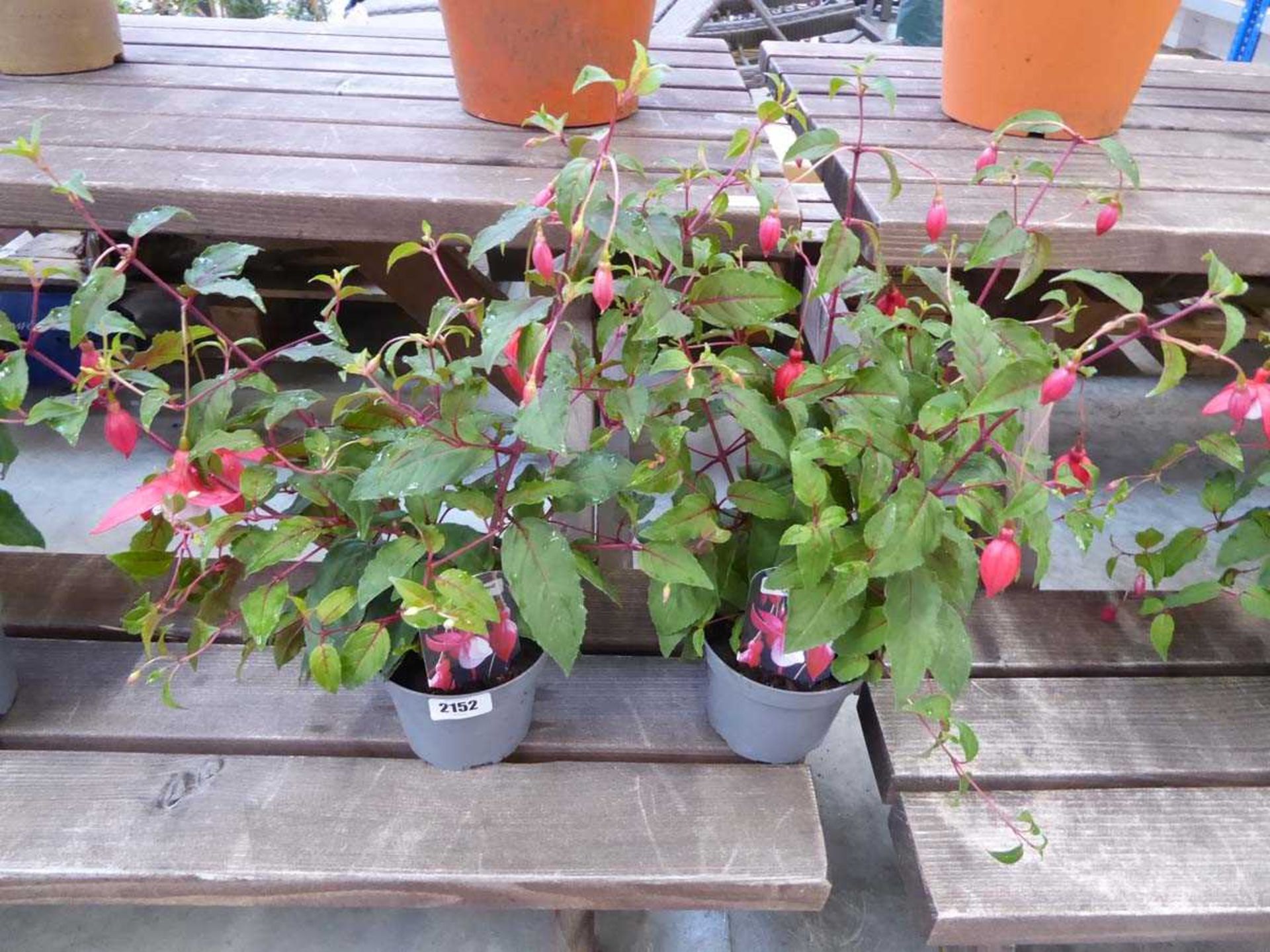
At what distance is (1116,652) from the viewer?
1086 mm

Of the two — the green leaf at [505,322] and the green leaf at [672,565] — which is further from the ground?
the green leaf at [505,322]

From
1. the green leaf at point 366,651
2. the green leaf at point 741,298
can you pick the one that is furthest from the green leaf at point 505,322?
the green leaf at point 366,651

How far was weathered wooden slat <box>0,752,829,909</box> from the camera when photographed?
0.80m

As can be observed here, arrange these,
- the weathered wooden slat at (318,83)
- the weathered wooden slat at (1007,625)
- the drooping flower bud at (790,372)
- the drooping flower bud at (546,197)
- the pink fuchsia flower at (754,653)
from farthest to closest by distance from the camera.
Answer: the weathered wooden slat at (318,83), the weathered wooden slat at (1007,625), the pink fuchsia flower at (754,653), the drooping flower bud at (790,372), the drooping flower bud at (546,197)

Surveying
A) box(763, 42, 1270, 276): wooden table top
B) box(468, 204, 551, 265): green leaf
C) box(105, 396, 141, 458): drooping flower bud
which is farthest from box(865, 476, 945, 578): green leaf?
box(105, 396, 141, 458): drooping flower bud

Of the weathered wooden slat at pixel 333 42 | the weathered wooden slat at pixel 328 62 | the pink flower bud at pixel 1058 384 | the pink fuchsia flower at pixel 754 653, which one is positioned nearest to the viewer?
the pink flower bud at pixel 1058 384

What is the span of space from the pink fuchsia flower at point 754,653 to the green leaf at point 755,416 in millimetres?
203

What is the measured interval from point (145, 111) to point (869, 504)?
106cm

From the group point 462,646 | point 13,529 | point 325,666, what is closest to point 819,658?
point 462,646

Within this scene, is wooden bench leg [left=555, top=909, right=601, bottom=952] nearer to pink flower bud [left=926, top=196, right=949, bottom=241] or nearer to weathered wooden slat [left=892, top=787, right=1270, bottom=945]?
weathered wooden slat [left=892, top=787, right=1270, bottom=945]

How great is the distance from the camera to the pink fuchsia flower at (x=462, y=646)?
75 centimetres

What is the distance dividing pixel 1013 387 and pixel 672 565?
0.29 metres

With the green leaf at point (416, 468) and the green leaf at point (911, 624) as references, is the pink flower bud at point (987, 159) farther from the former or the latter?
the green leaf at point (416, 468)

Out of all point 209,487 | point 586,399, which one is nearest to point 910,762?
point 586,399
